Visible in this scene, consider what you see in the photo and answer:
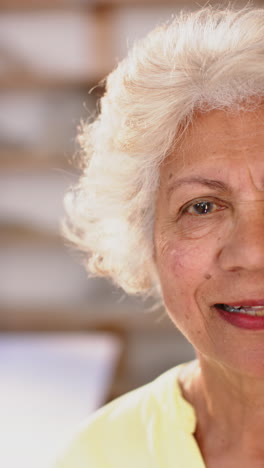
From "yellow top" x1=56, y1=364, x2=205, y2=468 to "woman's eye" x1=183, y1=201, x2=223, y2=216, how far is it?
15.6 inches

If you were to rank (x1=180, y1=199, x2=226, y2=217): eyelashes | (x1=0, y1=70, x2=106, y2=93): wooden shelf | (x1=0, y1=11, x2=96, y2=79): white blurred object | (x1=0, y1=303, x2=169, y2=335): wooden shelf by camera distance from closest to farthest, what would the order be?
(x1=180, y1=199, x2=226, y2=217): eyelashes
(x1=0, y1=70, x2=106, y2=93): wooden shelf
(x1=0, y1=303, x2=169, y2=335): wooden shelf
(x1=0, y1=11, x2=96, y2=79): white blurred object

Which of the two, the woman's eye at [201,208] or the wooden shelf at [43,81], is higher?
the wooden shelf at [43,81]

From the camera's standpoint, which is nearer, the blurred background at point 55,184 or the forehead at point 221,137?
the forehead at point 221,137

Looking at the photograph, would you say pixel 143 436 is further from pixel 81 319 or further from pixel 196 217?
pixel 81 319

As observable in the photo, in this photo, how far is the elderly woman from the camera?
1183 mm

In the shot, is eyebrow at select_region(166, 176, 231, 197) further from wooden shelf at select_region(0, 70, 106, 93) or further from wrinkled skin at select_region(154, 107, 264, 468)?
wooden shelf at select_region(0, 70, 106, 93)

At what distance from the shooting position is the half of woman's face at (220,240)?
1162 mm

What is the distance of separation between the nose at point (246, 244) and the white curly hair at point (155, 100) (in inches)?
8.0

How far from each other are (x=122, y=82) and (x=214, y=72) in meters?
0.21

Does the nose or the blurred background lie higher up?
the blurred background

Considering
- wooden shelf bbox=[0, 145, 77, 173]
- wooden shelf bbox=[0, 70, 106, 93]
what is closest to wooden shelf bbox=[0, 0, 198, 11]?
wooden shelf bbox=[0, 70, 106, 93]

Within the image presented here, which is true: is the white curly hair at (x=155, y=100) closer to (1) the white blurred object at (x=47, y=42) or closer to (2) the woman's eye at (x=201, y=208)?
(2) the woman's eye at (x=201, y=208)

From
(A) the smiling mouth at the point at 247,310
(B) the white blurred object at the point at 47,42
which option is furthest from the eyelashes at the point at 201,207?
(B) the white blurred object at the point at 47,42

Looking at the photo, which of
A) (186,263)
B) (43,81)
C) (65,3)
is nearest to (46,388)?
(186,263)
